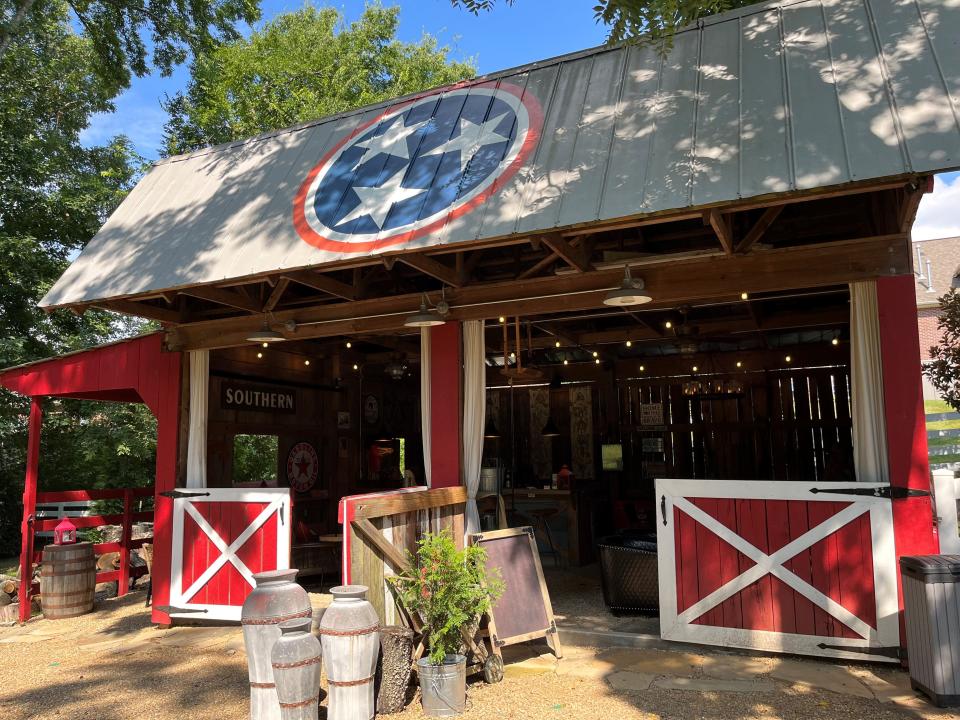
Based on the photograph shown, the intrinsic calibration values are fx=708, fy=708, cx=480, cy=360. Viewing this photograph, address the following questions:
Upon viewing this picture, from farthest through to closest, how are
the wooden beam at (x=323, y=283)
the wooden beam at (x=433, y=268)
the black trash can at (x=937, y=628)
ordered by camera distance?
the wooden beam at (x=323, y=283), the wooden beam at (x=433, y=268), the black trash can at (x=937, y=628)

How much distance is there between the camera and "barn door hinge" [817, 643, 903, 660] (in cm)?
470

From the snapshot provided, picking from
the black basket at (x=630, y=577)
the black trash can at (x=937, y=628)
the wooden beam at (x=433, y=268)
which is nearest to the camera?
→ the black trash can at (x=937, y=628)

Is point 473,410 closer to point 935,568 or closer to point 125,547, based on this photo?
point 935,568

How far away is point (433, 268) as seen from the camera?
577 cm

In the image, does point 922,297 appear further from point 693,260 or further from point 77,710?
point 77,710

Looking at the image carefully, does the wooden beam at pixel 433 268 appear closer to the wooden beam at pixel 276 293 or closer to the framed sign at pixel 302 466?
the wooden beam at pixel 276 293

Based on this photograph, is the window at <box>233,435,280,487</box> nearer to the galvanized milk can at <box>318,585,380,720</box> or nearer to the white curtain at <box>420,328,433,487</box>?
the white curtain at <box>420,328,433,487</box>

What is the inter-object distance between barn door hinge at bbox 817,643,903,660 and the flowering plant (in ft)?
7.88

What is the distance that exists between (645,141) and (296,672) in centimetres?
422

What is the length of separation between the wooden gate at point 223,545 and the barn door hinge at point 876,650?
459 centimetres

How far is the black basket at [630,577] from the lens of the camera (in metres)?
6.31

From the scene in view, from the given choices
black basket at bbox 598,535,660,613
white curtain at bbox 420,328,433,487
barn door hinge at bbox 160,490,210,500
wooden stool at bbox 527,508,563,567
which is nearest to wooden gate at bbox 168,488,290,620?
barn door hinge at bbox 160,490,210,500

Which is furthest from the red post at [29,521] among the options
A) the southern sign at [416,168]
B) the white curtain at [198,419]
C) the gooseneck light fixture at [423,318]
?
the gooseneck light fixture at [423,318]

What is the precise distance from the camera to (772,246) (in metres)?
5.20
